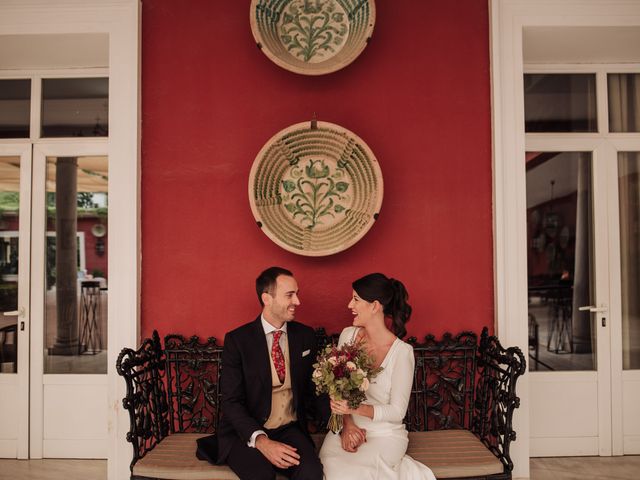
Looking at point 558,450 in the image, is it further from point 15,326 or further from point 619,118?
point 15,326

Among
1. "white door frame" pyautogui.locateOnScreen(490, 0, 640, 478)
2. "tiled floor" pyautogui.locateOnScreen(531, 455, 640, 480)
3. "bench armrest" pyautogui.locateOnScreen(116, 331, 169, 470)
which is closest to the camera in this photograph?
"bench armrest" pyautogui.locateOnScreen(116, 331, 169, 470)

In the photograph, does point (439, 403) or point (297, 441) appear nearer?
point (297, 441)

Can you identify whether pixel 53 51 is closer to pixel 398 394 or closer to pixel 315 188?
pixel 315 188

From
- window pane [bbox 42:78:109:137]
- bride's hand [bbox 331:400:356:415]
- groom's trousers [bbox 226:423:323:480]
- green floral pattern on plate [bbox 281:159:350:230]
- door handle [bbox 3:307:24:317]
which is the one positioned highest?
window pane [bbox 42:78:109:137]

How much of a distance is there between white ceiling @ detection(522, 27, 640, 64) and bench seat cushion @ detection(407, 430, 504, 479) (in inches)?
108

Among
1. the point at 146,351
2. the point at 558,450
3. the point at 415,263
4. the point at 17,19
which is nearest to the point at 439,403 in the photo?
the point at 415,263

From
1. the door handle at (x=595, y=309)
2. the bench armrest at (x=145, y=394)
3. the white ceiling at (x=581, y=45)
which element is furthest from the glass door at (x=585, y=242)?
the bench armrest at (x=145, y=394)

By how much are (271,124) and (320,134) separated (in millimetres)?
365

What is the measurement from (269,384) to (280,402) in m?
0.14

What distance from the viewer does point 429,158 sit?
140 inches

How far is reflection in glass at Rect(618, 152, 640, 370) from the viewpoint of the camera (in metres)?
4.05

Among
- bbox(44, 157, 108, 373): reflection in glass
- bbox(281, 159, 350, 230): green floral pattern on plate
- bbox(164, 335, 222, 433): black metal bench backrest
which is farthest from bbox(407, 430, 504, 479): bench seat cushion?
bbox(44, 157, 108, 373): reflection in glass

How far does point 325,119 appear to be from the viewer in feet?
11.7

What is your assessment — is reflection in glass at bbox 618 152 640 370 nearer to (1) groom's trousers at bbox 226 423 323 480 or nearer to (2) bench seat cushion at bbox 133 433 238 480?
(1) groom's trousers at bbox 226 423 323 480
